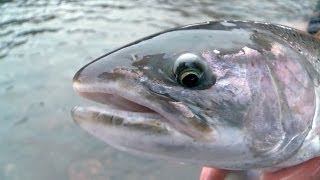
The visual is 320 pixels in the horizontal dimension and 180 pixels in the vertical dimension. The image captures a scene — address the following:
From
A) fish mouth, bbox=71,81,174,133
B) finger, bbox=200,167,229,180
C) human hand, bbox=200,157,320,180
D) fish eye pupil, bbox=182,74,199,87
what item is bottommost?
finger, bbox=200,167,229,180

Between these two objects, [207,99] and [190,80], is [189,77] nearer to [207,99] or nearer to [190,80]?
[190,80]

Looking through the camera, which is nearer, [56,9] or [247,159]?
[247,159]

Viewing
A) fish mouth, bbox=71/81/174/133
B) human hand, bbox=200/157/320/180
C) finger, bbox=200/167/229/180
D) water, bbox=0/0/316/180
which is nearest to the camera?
fish mouth, bbox=71/81/174/133

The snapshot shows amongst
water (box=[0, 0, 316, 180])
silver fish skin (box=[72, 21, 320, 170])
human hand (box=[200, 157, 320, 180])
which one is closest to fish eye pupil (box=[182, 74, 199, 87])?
silver fish skin (box=[72, 21, 320, 170])

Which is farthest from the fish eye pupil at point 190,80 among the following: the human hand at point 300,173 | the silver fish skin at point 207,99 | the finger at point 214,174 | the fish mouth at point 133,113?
the finger at point 214,174

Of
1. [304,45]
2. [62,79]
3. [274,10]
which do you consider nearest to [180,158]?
[304,45]

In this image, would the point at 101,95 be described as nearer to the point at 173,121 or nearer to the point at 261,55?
the point at 173,121

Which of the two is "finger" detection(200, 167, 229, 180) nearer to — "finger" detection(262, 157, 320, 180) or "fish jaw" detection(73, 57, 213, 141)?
"finger" detection(262, 157, 320, 180)
